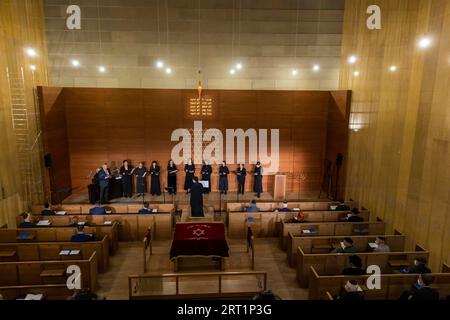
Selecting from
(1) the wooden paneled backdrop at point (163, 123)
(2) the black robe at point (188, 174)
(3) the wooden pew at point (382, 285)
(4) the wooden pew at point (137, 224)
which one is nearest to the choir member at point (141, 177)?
(1) the wooden paneled backdrop at point (163, 123)

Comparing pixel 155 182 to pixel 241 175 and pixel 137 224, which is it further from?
pixel 137 224

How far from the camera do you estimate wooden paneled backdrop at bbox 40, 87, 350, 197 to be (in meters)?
13.5

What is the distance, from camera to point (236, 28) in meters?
13.3

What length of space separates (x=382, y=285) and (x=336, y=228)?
2.66 metres

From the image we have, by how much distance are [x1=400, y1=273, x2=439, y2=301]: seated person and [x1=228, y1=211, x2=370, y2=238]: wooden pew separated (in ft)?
12.3

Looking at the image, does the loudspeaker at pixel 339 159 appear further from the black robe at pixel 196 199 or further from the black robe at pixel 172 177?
the black robe at pixel 172 177

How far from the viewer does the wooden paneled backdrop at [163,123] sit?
13469mm

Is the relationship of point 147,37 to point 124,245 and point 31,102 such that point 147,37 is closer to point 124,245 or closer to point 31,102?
point 31,102

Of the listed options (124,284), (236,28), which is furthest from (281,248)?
(236,28)

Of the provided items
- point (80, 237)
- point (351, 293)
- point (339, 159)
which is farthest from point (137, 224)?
point (339, 159)

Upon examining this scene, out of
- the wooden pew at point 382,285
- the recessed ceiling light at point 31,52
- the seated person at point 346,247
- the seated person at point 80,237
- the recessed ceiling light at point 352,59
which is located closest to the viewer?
the wooden pew at point 382,285

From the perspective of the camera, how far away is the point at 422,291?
5379 millimetres

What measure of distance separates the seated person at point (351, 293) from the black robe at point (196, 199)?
16.4 feet
